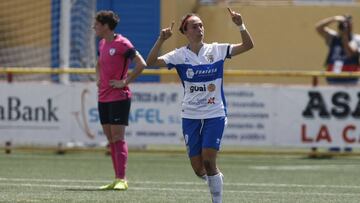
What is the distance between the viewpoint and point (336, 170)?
51.5ft

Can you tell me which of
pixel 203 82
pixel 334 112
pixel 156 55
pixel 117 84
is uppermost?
pixel 156 55

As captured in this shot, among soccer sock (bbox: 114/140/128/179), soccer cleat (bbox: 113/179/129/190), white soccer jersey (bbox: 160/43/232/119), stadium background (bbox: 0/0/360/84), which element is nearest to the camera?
white soccer jersey (bbox: 160/43/232/119)

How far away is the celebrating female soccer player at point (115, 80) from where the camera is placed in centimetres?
1284

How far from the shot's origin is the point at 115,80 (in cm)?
1280

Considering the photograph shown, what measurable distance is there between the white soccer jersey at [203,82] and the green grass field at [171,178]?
148cm

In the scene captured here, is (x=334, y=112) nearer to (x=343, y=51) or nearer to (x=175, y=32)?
(x=343, y=51)

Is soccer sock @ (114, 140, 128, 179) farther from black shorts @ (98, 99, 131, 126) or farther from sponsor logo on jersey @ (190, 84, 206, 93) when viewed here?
sponsor logo on jersey @ (190, 84, 206, 93)

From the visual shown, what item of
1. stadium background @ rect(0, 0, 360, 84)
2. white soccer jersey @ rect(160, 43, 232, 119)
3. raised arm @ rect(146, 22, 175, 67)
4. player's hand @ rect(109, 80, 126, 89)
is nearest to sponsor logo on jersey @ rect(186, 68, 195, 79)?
white soccer jersey @ rect(160, 43, 232, 119)

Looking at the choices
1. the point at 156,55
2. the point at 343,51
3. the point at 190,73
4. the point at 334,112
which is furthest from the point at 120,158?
the point at 343,51

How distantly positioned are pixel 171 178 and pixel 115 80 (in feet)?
6.41

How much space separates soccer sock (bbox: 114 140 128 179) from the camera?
1283 cm

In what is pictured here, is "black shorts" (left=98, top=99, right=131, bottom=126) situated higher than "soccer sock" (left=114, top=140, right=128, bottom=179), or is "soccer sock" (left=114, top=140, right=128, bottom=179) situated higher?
"black shorts" (left=98, top=99, right=131, bottom=126)

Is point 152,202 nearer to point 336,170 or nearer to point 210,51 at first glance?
point 210,51

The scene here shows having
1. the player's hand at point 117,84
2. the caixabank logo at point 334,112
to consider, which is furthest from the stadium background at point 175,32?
the player's hand at point 117,84
